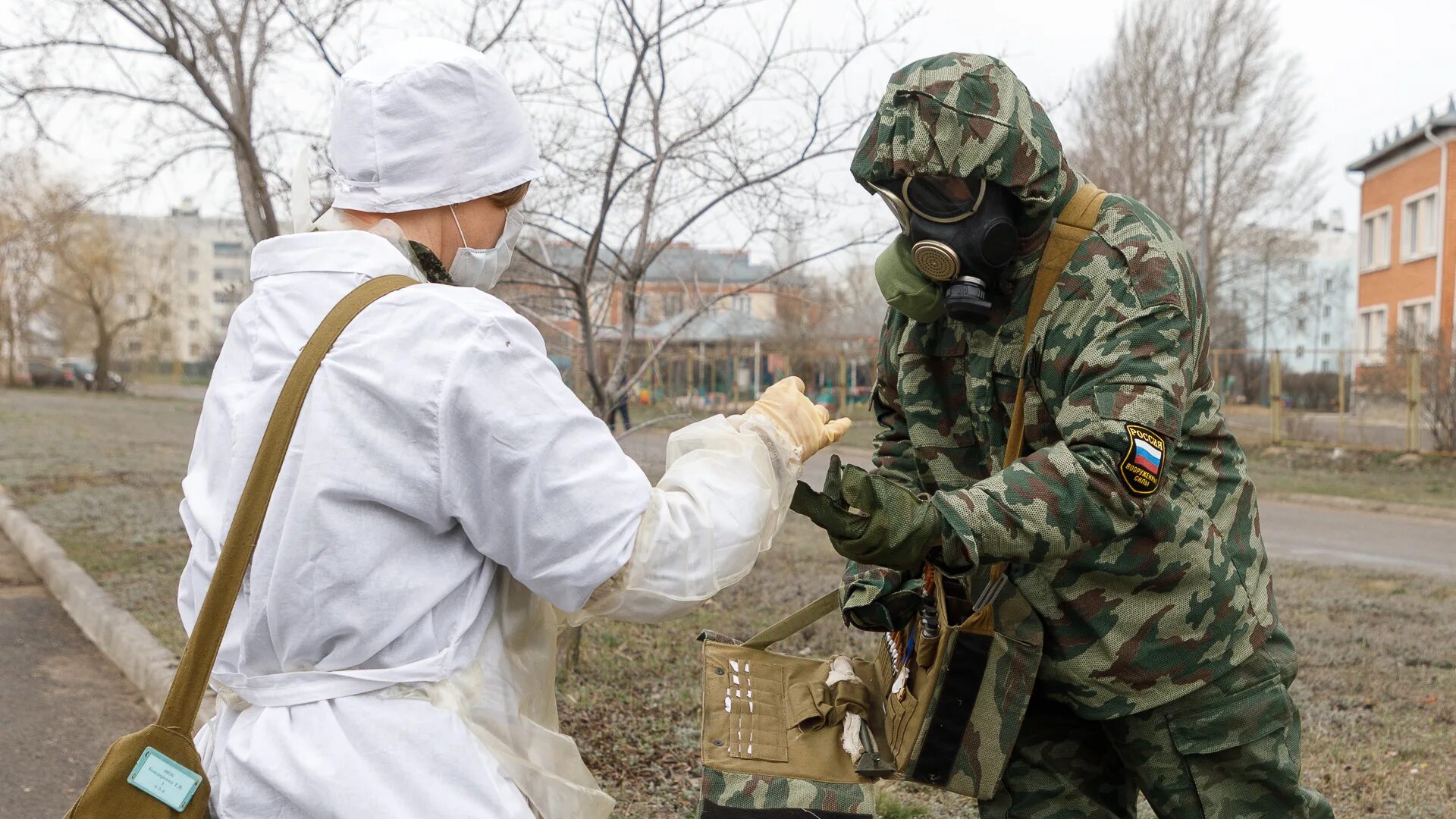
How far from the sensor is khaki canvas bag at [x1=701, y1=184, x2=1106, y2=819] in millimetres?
2209

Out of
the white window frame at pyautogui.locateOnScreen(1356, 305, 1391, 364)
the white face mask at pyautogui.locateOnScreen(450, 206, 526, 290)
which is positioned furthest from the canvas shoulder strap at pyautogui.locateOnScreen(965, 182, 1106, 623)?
the white window frame at pyautogui.locateOnScreen(1356, 305, 1391, 364)

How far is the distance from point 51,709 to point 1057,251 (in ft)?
15.9

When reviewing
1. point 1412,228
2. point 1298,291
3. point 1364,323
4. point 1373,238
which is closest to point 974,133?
point 1412,228

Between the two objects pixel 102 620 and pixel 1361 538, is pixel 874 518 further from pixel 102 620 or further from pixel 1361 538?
pixel 1361 538

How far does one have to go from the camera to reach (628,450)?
18.0 ft

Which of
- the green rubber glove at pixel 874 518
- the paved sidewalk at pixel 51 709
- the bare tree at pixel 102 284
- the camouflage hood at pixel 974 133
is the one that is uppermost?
the bare tree at pixel 102 284

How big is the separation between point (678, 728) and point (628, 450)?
1496mm

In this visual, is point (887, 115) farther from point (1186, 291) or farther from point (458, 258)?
point (458, 258)

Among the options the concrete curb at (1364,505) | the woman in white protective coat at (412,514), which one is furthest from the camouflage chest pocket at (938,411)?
the concrete curb at (1364,505)

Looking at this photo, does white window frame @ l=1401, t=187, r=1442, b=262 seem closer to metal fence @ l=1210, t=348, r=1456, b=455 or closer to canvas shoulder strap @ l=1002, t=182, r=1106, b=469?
metal fence @ l=1210, t=348, r=1456, b=455

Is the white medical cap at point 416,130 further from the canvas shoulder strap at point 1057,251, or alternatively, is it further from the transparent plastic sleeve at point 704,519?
the canvas shoulder strap at point 1057,251

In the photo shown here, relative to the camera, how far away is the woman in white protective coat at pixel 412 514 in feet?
4.98

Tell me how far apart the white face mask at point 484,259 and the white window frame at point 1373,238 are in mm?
32270

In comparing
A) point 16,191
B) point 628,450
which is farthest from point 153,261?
point 628,450
